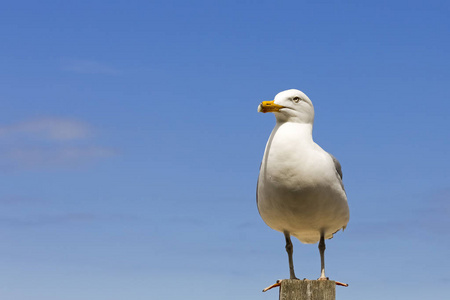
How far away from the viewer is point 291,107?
10.6 metres

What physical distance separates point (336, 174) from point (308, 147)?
89cm

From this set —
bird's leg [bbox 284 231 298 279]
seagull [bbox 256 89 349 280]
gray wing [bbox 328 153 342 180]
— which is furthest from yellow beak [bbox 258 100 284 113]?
bird's leg [bbox 284 231 298 279]

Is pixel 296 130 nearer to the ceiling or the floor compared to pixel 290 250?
nearer to the ceiling

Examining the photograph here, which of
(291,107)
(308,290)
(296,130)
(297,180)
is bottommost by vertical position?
(308,290)

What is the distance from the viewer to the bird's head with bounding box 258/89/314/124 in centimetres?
1047

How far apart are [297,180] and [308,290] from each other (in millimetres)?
1852

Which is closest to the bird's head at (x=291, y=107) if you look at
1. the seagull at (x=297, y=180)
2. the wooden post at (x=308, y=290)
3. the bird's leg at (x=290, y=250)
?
the seagull at (x=297, y=180)

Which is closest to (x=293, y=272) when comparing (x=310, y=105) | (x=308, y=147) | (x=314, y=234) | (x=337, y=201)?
(x=314, y=234)

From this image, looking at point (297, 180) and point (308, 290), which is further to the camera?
point (297, 180)

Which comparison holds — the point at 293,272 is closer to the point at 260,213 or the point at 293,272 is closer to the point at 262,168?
the point at 260,213

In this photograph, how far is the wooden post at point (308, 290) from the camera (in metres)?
9.66

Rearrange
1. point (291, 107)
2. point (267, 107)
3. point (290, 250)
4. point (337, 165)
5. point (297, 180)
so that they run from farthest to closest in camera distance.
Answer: point (337, 165)
point (290, 250)
point (291, 107)
point (267, 107)
point (297, 180)

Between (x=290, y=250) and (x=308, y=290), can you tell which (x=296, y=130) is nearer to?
(x=290, y=250)

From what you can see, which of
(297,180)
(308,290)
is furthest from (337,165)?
(308,290)
